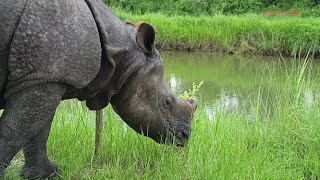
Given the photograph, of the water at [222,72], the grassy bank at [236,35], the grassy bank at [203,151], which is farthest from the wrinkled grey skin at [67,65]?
the grassy bank at [236,35]

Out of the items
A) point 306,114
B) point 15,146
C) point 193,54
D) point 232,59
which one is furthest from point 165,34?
point 15,146

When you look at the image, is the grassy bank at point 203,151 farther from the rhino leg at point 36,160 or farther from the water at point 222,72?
the water at point 222,72

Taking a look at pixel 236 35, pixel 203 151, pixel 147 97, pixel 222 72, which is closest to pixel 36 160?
pixel 147 97

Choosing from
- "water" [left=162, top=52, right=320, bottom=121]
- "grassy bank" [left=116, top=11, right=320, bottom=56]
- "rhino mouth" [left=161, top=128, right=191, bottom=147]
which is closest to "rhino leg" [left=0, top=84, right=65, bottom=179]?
"rhino mouth" [left=161, top=128, right=191, bottom=147]

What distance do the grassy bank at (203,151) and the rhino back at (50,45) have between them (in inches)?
45.0

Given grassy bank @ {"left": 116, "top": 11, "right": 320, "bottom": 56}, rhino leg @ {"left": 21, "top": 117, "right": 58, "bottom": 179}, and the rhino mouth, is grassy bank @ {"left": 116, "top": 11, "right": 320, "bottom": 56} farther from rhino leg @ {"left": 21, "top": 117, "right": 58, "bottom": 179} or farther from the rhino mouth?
rhino leg @ {"left": 21, "top": 117, "right": 58, "bottom": 179}

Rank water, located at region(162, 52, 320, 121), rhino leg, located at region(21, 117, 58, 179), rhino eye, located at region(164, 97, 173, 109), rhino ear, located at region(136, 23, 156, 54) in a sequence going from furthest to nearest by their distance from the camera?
water, located at region(162, 52, 320, 121)
rhino leg, located at region(21, 117, 58, 179)
rhino eye, located at region(164, 97, 173, 109)
rhino ear, located at region(136, 23, 156, 54)

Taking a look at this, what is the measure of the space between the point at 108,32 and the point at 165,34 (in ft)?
50.2

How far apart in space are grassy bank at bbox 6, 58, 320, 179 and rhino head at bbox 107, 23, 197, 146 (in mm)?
390

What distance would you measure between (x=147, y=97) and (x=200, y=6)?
2093 centimetres

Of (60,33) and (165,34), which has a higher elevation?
(60,33)

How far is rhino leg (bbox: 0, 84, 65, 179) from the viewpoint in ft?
8.11

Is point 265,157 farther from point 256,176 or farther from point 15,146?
point 15,146

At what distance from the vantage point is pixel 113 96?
3.04 metres
